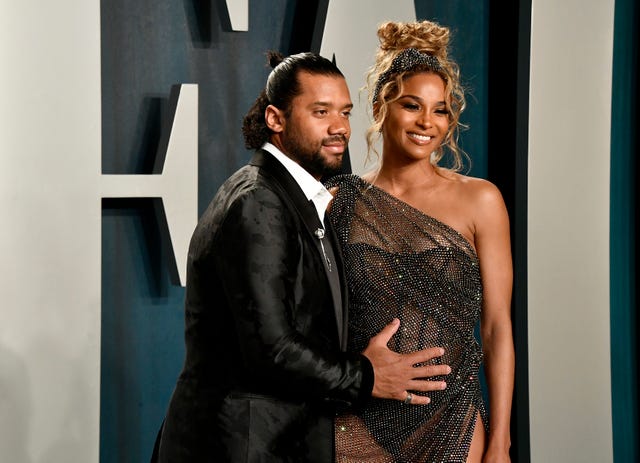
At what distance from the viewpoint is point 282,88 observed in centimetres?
191

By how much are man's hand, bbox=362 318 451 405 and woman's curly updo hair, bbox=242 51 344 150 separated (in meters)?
0.48

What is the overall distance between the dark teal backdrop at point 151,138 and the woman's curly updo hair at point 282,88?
108 centimetres

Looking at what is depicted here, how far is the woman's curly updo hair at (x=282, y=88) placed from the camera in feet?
6.23

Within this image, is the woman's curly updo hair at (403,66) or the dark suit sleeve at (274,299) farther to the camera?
the woman's curly updo hair at (403,66)

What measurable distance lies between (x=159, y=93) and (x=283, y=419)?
1455 millimetres

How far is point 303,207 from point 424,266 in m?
0.40

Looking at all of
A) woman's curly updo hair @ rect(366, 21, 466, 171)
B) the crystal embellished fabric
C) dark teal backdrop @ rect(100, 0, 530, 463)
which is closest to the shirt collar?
the crystal embellished fabric

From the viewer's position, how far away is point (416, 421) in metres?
2.04

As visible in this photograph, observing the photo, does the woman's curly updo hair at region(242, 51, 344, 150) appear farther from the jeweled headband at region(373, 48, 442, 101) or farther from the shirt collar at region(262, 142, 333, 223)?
the jeweled headband at region(373, 48, 442, 101)
